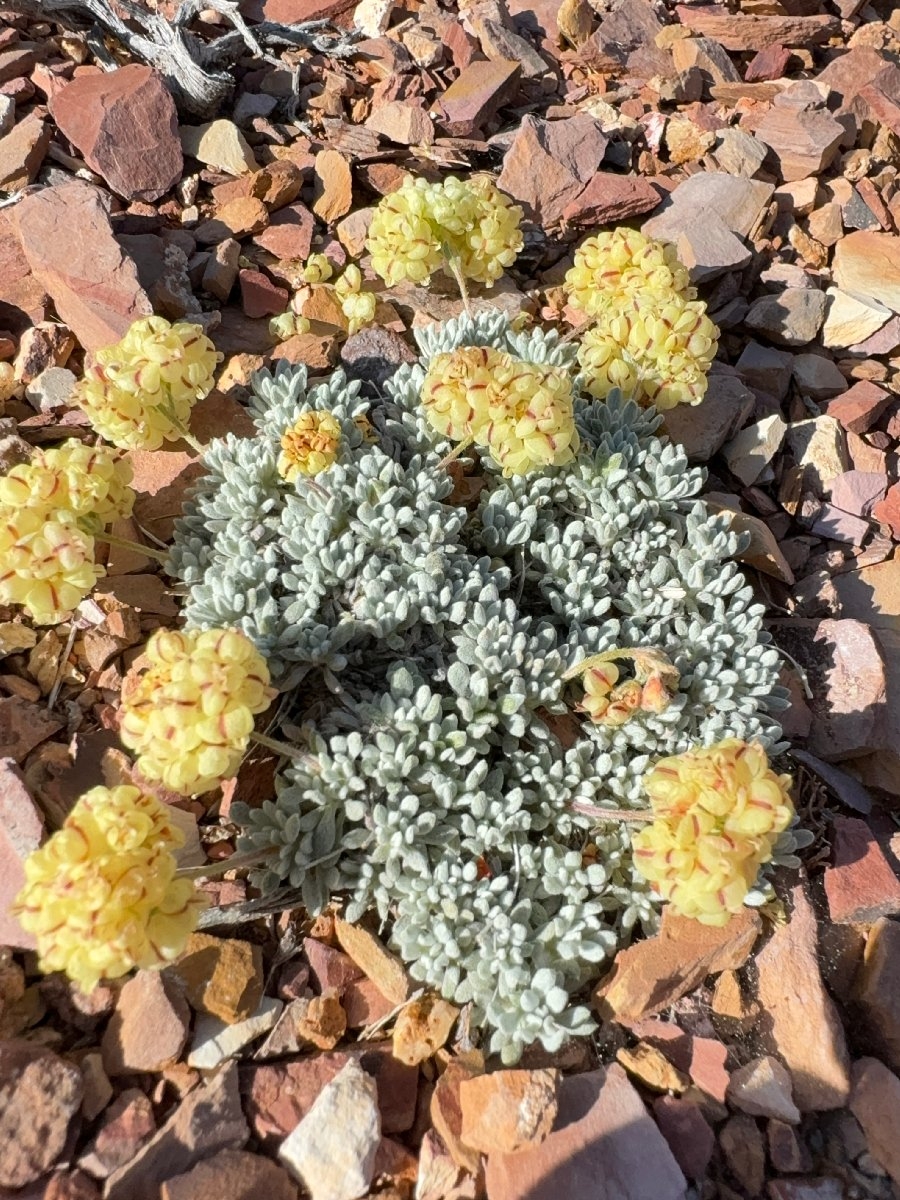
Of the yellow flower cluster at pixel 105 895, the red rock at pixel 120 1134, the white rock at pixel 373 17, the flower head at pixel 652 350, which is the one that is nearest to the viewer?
the yellow flower cluster at pixel 105 895

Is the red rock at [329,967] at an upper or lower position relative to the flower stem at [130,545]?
lower

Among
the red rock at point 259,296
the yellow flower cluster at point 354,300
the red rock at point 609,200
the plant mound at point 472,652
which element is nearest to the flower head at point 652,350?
the plant mound at point 472,652

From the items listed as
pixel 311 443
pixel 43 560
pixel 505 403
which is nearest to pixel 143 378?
pixel 311 443

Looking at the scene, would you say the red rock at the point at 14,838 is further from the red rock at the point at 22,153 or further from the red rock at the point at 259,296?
the red rock at the point at 22,153

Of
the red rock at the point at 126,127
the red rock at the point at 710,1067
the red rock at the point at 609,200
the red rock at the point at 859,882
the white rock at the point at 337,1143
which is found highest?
the red rock at the point at 126,127

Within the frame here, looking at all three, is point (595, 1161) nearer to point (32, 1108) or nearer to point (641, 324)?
point (32, 1108)

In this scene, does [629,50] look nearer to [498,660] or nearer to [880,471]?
[880,471]

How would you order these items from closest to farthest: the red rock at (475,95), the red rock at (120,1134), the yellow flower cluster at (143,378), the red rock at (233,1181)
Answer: the red rock at (233,1181) < the red rock at (120,1134) < the yellow flower cluster at (143,378) < the red rock at (475,95)
